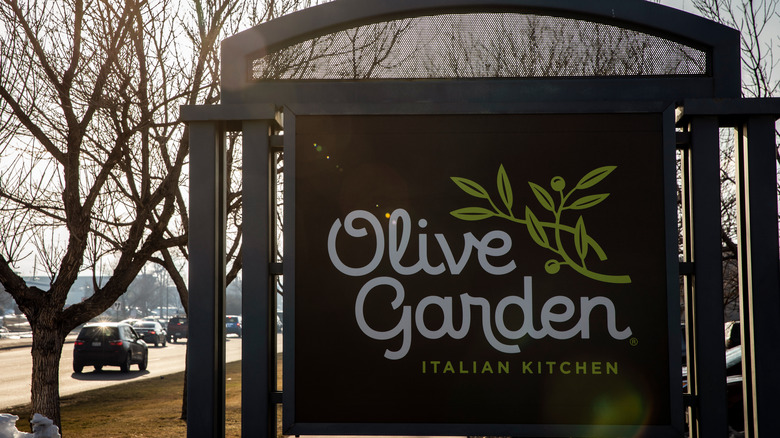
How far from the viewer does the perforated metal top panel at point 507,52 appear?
4.33 m

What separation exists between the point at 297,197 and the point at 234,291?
170 m

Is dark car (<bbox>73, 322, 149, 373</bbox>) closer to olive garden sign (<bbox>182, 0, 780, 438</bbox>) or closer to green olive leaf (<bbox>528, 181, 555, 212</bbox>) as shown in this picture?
olive garden sign (<bbox>182, 0, 780, 438</bbox>)

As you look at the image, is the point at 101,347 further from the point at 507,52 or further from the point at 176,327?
the point at 176,327

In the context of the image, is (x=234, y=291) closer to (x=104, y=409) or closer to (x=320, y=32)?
(x=104, y=409)

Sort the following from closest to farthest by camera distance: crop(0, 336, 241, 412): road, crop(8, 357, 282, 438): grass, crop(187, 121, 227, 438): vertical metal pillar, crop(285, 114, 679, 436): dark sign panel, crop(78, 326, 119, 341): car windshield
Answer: crop(285, 114, 679, 436): dark sign panel → crop(187, 121, 227, 438): vertical metal pillar → crop(8, 357, 282, 438): grass → crop(0, 336, 241, 412): road → crop(78, 326, 119, 341): car windshield

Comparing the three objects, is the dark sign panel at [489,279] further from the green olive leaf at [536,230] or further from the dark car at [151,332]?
the dark car at [151,332]

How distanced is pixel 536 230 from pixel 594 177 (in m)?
0.45

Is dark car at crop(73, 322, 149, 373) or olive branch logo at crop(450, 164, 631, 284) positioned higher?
olive branch logo at crop(450, 164, 631, 284)

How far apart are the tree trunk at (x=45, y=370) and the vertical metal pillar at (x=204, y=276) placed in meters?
5.49

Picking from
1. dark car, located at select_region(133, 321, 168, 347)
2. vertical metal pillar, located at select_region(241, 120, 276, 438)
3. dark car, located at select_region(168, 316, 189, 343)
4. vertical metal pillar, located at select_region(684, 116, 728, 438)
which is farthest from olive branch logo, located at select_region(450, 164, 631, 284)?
dark car, located at select_region(168, 316, 189, 343)

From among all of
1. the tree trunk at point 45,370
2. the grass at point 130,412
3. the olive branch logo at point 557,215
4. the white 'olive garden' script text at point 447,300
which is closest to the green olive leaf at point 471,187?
the olive branch logo at point 557,215

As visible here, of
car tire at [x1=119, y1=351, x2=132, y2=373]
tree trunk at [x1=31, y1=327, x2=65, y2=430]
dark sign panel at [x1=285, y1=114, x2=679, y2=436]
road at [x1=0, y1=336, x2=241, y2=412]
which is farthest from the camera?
car tire at [x1=119, y1=351, x2=132, y2=373]

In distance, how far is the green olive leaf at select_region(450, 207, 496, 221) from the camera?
4090mm

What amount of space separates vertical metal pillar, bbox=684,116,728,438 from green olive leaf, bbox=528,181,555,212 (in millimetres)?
832
